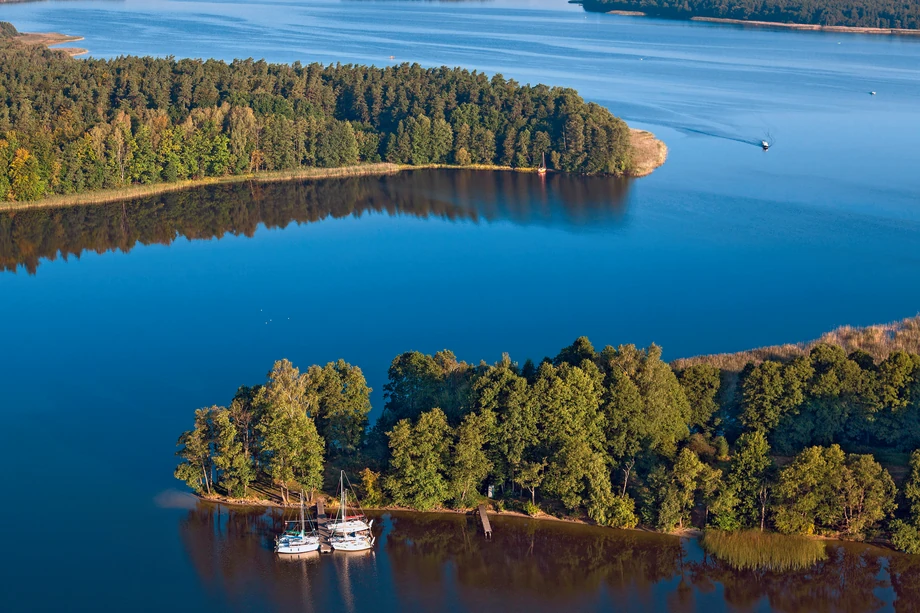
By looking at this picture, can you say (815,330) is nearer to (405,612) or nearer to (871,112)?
(405,612)

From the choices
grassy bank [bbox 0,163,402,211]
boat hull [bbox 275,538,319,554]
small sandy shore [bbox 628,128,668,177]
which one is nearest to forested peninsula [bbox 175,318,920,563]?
boat hull [bbox 275,538,319,554]

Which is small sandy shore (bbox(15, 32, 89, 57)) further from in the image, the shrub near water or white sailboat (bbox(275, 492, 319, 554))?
the shrub near water

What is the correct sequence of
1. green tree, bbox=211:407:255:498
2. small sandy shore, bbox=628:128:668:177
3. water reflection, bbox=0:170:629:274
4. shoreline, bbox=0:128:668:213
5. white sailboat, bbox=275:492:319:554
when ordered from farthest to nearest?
small sandy shore, bbox=628:128:668:177 < shoreline, bbox=0:128:668:213 < water reflection, bbox=0:170:629:274 < green tree, bbox=211:407:255:498 < white sailboat, bbox=275:492:319:554

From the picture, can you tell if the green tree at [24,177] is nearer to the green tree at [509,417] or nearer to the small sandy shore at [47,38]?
the green tree at [509,417]

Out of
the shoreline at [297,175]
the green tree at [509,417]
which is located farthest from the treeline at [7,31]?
the green tree at [509,417]

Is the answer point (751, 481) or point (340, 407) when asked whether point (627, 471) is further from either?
point (340, 407)

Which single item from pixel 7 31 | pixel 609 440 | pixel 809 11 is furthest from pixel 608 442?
pixel 809 11
